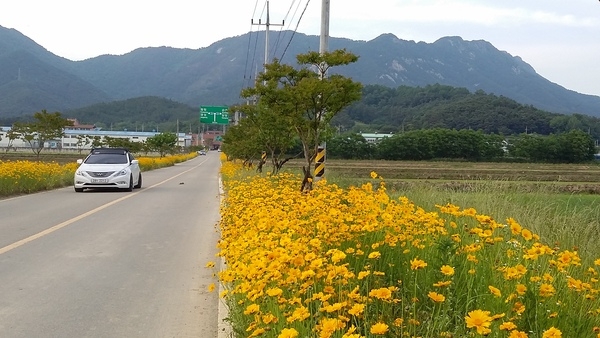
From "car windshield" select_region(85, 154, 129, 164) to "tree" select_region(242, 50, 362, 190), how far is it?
23.9 feet

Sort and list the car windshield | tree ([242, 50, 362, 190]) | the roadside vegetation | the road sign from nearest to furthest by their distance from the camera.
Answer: the roadside vegetation → tree ([242, 50, 362, 190]) → the car windshield → the road sign

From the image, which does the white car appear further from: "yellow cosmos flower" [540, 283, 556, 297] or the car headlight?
"yellow cosmos flower" [540, 283, 556, 297]

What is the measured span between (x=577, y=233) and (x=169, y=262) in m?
5.49

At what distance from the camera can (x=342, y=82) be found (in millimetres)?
13828

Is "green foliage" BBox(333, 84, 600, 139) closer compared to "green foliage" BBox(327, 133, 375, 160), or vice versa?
"green foliage" BBox(327, 133, 375, 160)

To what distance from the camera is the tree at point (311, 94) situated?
13.6 m

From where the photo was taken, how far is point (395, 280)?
4.68 m

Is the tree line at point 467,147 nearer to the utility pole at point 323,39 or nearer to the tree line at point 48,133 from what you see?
the tree line at point 48,133

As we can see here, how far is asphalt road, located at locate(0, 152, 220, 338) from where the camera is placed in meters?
5.21

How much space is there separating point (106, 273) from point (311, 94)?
7421 millimetres

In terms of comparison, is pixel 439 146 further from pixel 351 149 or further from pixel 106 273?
pixel 106 273

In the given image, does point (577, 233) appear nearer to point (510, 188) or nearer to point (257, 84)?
point (510, 188)

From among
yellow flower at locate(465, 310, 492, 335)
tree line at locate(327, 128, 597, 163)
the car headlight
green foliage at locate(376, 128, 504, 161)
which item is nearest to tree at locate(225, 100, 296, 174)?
the car headlight

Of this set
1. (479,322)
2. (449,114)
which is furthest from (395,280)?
(449,114)
